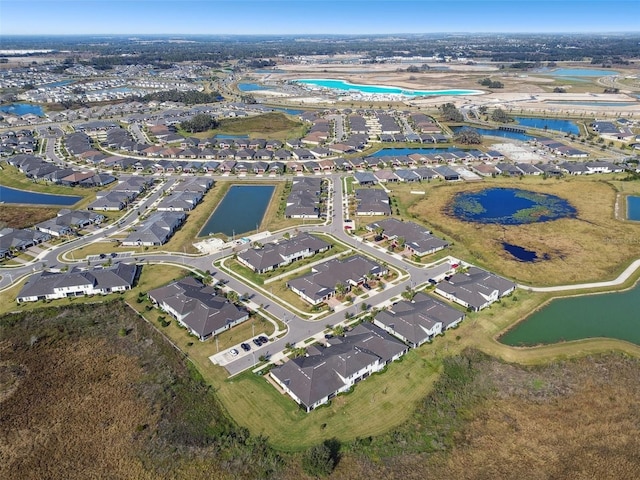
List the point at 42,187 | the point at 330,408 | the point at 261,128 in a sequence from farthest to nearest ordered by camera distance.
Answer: the point at 261,128, the point at 42,187, the point at 330,408

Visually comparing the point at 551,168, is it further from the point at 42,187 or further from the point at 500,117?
the point at 42,187

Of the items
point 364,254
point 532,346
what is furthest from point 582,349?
point 364,254

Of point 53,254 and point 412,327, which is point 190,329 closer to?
point 412,327

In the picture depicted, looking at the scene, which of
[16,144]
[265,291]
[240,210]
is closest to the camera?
[265,291]

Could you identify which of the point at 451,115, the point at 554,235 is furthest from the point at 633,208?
the point at 451,115

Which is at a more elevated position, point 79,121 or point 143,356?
point 79,121

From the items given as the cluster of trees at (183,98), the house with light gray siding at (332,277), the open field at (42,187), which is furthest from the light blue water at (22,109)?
the house with light gray siding at (332,277)

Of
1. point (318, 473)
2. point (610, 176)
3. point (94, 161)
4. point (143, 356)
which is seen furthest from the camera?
point (94, 161)
